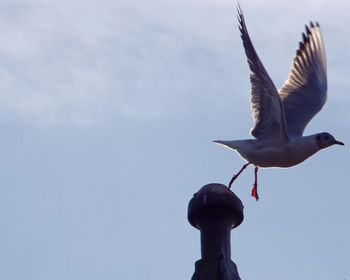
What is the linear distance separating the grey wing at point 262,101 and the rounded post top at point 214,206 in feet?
12.7

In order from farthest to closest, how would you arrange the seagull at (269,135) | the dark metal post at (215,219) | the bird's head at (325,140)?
the bird's head at (325,140), the seagull at (269,135), the dark metal post at (215,219)

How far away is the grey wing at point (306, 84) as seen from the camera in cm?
930

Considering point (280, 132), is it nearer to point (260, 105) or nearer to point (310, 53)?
point (260, 105)

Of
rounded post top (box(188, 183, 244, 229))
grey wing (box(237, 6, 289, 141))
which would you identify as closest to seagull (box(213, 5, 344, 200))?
grey wing (box(237, 6, 289, 141))

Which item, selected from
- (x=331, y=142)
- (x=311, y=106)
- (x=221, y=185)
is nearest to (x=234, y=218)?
(x=221, y=185)

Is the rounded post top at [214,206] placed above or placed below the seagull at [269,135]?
below

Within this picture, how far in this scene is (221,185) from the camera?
4.16 m

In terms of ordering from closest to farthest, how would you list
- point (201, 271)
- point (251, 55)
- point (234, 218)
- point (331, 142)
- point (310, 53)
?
point (201, 271)
point (234, 218)
point (251, 55)
point (331, 142)
point (310, 53)

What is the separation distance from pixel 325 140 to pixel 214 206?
4.58 metres

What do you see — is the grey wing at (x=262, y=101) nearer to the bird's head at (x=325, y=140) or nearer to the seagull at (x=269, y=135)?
the seagull at (x=269, y=135)

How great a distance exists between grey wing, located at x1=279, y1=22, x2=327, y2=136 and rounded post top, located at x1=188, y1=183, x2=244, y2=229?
16.0 feet

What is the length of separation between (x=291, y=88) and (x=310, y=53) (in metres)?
0.77

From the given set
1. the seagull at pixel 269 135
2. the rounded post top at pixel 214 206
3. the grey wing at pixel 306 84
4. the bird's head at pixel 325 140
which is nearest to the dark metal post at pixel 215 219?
the rounded post top at pixel 214 206

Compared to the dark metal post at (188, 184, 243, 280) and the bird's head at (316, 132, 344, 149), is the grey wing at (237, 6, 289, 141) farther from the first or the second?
the dark metal post at (188, 184, 243, 280)
